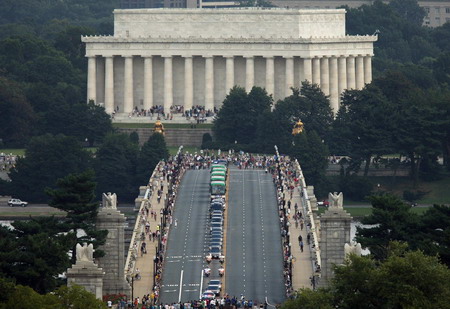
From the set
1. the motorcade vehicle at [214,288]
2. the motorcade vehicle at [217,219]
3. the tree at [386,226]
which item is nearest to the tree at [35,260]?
the motorcade vehicle at [214,288]

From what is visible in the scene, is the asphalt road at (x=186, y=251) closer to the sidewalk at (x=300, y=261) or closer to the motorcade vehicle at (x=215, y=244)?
the motorcade vehicle at (x=215, y=244)

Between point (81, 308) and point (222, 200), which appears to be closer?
point (81, 308)

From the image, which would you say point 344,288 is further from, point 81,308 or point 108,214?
point 108,214

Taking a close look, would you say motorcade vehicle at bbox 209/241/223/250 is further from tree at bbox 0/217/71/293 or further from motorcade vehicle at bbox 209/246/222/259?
tree at bbox 0/217/71/293

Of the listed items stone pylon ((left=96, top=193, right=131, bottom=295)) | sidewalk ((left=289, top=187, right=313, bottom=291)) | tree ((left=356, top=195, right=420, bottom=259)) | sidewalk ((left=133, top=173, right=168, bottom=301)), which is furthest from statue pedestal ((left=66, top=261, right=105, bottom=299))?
tree ((left=356, top=195, right=420, bottom=259))

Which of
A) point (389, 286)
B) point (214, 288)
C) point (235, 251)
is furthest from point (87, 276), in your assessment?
point (235, 251)

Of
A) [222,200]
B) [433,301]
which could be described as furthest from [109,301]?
[222,200]
